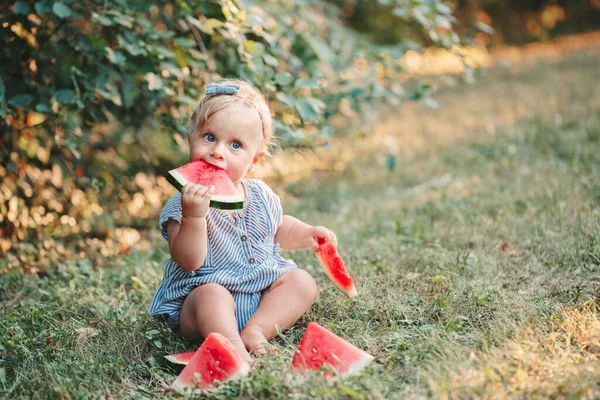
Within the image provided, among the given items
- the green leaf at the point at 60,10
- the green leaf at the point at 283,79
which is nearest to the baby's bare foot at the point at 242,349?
the green leaf at the point at 283,79

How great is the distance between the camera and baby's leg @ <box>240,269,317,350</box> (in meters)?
2.81

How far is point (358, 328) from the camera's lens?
2877 mm

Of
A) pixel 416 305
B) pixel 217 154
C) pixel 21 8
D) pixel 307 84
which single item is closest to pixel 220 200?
pixel 217 154

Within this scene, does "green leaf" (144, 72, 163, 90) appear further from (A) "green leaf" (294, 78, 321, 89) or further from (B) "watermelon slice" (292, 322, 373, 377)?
(B) "watermelon slice" (292, 322, 373, 377)

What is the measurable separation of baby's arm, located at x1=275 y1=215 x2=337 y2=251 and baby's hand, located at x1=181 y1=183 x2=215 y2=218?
678 mm

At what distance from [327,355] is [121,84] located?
280cm

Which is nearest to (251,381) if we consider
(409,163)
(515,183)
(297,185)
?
(515,183)

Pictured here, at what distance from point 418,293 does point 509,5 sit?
16.6m

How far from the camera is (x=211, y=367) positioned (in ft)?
8.04

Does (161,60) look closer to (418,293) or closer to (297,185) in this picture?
(418,293)

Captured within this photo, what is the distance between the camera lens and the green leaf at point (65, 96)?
12.3 ft

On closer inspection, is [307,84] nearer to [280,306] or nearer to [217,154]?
[217,154]

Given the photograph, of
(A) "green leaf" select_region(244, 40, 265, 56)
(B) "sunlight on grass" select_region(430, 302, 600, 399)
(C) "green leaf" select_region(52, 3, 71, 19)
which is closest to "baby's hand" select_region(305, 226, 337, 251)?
(B) "sunlight on grass" select_region(430, 302, 600, 399)

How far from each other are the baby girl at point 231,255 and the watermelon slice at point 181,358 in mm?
114
